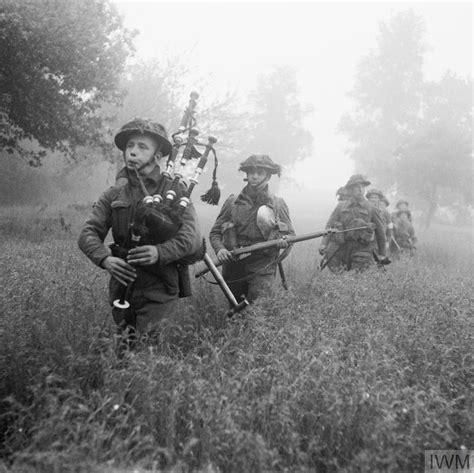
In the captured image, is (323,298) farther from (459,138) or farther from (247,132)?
(247,132)

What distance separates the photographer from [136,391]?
2.38 m

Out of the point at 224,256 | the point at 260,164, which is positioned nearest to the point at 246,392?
the point at 224,256

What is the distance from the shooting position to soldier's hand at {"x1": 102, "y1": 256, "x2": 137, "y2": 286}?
10.2ft

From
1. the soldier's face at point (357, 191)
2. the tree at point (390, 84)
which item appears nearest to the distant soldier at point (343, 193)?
the soldier's face at point (357, 191)

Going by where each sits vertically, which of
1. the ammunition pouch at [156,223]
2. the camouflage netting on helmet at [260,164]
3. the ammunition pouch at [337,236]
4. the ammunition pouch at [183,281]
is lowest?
the ammunition pouch at [183,281]

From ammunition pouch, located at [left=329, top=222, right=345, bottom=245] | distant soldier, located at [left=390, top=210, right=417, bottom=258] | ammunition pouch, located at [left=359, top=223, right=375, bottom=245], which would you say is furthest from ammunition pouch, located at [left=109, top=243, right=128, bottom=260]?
distant soldier, located at [left=390, top=210, right=417, bottom=258]

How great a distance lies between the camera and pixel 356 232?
23.5 ft

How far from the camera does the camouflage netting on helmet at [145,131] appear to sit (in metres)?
3.46

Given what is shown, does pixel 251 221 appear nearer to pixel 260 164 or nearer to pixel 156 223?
pixel 260 164

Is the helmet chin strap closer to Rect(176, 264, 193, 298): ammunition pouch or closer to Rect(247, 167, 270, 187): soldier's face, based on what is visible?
Rect(176, 264, 193, 298): ammunition pouch

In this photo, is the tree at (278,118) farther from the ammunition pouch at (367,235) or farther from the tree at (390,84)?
the ammunition pouch at (367,235)

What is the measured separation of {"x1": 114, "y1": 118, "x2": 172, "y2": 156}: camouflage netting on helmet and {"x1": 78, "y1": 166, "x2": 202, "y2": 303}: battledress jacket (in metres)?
0.25

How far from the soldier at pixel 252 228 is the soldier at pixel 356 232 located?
226 centimetres

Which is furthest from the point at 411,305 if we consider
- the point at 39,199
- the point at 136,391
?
the point at 39,199
